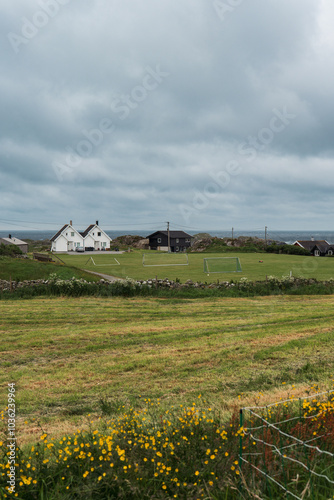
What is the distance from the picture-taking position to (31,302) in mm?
18953

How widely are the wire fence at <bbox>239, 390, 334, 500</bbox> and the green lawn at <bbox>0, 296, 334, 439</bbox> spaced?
1779mm

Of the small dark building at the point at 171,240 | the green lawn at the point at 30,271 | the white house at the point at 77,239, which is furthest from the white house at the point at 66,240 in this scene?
the green lawn at the point at 30,271

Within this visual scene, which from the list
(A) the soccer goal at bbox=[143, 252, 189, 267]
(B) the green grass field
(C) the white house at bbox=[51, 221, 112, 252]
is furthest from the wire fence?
(C) the white house at bbox=[51, 221, 112, 252]

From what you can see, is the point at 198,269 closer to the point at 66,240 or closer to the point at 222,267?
the point at 222,267

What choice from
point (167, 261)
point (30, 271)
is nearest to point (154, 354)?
point (30, 271)

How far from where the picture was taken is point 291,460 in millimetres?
4062

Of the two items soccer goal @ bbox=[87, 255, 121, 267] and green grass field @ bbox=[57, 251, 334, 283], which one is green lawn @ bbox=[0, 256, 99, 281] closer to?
green grass field @ bbox=[57, 251, 334, 283]

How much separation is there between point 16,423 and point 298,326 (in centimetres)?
1018

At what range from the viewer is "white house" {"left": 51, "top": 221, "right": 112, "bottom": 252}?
8256 centimetres

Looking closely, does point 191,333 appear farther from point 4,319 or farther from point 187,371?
point 4,319

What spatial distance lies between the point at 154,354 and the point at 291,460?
6.64m

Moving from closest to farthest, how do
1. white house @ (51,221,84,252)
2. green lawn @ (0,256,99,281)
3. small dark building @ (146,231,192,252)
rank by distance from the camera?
green lawn @ (0,256,99,281), white house @ (51,221,84,252), small dark building @ (146,231,192,252)

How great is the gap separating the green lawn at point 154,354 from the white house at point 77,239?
221ft

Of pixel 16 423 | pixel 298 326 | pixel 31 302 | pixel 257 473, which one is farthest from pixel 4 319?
pixel 257 473
